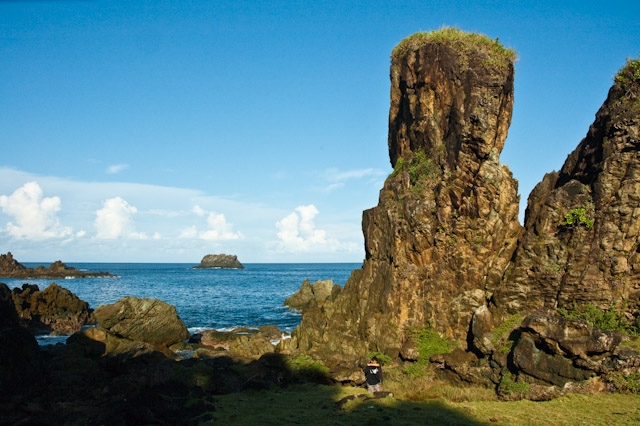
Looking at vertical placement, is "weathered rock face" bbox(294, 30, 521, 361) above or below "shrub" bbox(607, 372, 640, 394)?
above

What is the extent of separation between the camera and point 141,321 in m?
33.9

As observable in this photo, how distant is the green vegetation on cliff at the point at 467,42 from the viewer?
83.1 feet

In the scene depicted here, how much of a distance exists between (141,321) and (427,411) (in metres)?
24.8

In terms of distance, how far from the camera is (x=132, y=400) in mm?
17266

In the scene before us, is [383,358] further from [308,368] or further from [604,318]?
[604,318]

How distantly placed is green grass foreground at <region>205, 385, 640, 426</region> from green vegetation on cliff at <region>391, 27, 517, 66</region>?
1721 cm

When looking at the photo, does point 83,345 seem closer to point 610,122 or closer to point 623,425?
point 623,425

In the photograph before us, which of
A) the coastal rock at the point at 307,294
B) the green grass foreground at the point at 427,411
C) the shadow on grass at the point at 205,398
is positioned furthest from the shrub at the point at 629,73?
the coastal rock at the point at 307,294

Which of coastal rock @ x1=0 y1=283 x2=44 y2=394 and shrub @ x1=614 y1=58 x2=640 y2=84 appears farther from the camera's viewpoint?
shrub @ x1=614 y1=58 x2=640 y2=84

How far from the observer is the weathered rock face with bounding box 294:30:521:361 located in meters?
23.7

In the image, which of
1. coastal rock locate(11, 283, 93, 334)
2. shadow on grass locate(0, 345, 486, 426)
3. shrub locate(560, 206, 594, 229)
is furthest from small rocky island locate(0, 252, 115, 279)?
shrub locate(560, 206, 594, 229)

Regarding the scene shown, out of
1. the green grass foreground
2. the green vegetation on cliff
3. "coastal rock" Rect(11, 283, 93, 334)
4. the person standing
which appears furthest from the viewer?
"coastal rock" Rect(11, 283, 93, 334)

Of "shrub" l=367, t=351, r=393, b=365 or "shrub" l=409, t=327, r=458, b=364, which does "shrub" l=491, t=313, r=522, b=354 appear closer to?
"shrub" l=409, t=327, r=458, b=364

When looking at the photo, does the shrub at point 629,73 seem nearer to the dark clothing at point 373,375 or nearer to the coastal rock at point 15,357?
the dark clothing at point 373,375
